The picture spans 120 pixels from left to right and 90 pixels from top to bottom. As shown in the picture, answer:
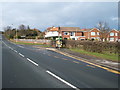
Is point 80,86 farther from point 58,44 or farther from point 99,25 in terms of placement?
point 99,25

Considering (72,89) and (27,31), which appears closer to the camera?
(72,89)

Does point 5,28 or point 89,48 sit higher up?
point 5,28

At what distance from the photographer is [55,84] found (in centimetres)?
604

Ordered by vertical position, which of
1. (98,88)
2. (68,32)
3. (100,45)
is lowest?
(98,88)

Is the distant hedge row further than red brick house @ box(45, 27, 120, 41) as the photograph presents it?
No

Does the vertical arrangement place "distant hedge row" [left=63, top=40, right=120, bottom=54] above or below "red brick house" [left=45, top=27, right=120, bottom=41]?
below

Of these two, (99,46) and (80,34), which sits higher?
(80,34)

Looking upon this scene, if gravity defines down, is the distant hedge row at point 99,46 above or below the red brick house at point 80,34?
below

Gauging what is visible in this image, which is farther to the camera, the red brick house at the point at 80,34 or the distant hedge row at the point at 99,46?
the red brick house at the point at 80,34

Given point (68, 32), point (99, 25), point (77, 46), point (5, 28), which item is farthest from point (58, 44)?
point (5, 28)

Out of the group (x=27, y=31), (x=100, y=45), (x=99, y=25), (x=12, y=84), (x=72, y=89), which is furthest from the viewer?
(x=27, y=31)

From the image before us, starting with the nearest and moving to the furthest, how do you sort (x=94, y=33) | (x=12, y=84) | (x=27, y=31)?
(x=12, y=84) < (x=94, y=33) < (x=27, y=31)

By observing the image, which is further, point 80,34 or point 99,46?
point 80,34

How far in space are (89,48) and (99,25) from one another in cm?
4424
